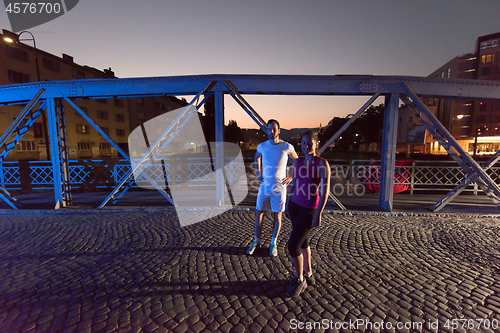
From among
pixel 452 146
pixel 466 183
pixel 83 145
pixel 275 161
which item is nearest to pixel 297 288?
pixel 275 161

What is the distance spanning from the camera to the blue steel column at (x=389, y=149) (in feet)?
19.1

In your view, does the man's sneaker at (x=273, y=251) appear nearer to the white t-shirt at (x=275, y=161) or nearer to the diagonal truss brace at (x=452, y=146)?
the white t-shirt at (x=275, y=161)

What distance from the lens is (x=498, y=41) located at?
45.1 m

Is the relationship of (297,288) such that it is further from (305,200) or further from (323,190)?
(323,190)

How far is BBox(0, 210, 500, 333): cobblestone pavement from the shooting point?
230cm

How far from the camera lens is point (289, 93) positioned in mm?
5977

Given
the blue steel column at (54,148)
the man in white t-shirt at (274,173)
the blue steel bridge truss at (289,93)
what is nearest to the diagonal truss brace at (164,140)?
the blue steel bridge truss at (289,93)

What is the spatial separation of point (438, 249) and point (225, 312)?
13.0ft

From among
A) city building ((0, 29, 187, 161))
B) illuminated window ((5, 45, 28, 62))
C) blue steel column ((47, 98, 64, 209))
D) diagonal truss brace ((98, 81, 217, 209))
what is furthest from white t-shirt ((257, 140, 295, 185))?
illuminated window ((5, 45, 28, 62))

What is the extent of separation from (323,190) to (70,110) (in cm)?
3758

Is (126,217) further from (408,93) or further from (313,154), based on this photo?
(408,93)

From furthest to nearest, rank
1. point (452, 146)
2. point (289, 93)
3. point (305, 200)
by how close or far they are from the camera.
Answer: point (289, 93)
point (452, 146)
point (305, 200)

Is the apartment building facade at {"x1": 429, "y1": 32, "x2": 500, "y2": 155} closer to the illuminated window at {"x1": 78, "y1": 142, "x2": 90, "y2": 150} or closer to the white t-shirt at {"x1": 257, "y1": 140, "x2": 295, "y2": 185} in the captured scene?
the white t-shirt at {"x1": 257, "y1": 140, "x2": 295, "y2": 185}

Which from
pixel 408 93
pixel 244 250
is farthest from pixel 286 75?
pixel 244 250
